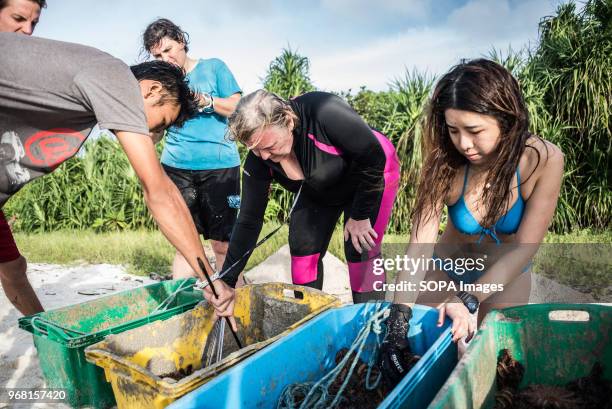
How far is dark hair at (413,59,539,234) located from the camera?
1.72 metres

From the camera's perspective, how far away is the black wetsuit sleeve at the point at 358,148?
2275 mm

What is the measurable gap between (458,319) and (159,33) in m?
2.74

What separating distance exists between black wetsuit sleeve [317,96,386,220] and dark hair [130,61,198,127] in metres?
0.65

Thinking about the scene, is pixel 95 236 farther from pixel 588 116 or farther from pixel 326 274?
pixel 588 116

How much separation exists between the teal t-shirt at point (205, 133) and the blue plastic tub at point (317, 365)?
69.7 inches

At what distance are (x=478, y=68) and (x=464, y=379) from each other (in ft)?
3.68

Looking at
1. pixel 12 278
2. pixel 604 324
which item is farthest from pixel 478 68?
pixel 12 278

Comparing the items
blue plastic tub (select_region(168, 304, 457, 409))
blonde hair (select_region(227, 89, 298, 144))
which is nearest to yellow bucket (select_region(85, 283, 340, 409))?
blue plastic tub (select_region(168, 304, 457, 409))

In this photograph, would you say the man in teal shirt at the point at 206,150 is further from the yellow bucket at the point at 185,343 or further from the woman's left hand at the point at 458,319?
the woman's left hand at the point at 458,319

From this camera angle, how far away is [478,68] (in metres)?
1.76

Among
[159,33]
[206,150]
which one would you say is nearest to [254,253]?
[206,150]

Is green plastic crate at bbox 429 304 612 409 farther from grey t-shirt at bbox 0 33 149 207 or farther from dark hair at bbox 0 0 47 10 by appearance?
dark hair at bbox 0 0 47 10

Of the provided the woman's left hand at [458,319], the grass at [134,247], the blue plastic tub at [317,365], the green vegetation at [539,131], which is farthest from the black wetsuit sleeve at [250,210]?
the green vegetation at [539,131]

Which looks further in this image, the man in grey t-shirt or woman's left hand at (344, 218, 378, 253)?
woman's left hand at (344, 218, 378, 253)
